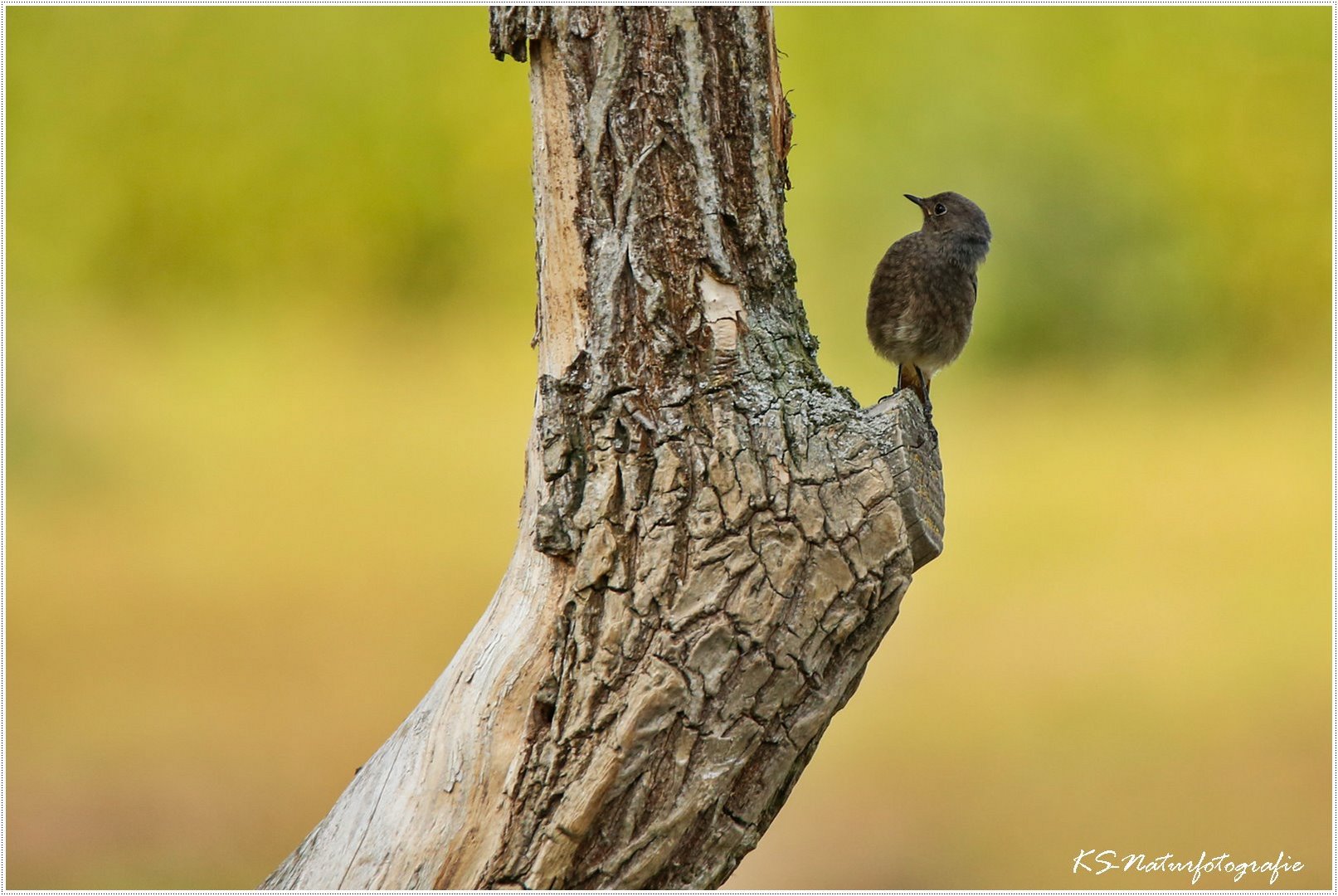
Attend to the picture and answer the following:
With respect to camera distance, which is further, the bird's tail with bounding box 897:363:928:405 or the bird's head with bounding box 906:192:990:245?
the bird's tail with bounding box 897:363:928:405

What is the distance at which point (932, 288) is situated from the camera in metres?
3.09

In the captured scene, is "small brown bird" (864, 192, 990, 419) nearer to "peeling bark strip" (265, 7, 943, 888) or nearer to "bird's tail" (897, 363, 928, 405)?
"bird's tail" (897, 363, 928, 405)

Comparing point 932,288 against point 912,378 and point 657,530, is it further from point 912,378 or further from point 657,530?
point 657,530

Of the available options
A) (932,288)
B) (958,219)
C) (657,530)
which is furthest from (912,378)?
(657,530)

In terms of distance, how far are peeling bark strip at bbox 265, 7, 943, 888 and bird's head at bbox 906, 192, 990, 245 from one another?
3.29ft

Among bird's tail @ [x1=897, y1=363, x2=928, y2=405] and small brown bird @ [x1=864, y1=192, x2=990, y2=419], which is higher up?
small brown bird @ [x1=864, y1=192, x2=990, y2=419]

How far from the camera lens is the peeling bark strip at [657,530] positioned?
2.19 m

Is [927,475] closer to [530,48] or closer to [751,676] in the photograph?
[751,676]

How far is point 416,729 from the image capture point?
238 centimetres

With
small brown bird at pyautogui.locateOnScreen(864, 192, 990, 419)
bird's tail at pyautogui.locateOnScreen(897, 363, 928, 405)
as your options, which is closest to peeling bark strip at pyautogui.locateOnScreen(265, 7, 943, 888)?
small brown bird at pyautogui.locateOnScreen(864, 192, 990, 419)

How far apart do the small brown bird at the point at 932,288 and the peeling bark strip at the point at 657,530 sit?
2.74ft

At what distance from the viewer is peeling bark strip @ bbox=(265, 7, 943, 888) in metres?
2.19

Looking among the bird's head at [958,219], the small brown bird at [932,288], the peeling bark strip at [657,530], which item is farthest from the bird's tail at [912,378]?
the peeling bark strip at [657,530]

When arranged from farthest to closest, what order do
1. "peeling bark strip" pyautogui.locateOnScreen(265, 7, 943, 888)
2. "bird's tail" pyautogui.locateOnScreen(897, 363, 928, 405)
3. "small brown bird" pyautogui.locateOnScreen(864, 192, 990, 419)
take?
"bird's tail" pyautogui.locateOnScreen(897, 363, 928, 405) < "small brown bird" pyautogui.locateOnScreen(864, 192, 990, 419) < "peeling bark strip" pyautogui.locateOnScreen(265, 7, 943, 888)
